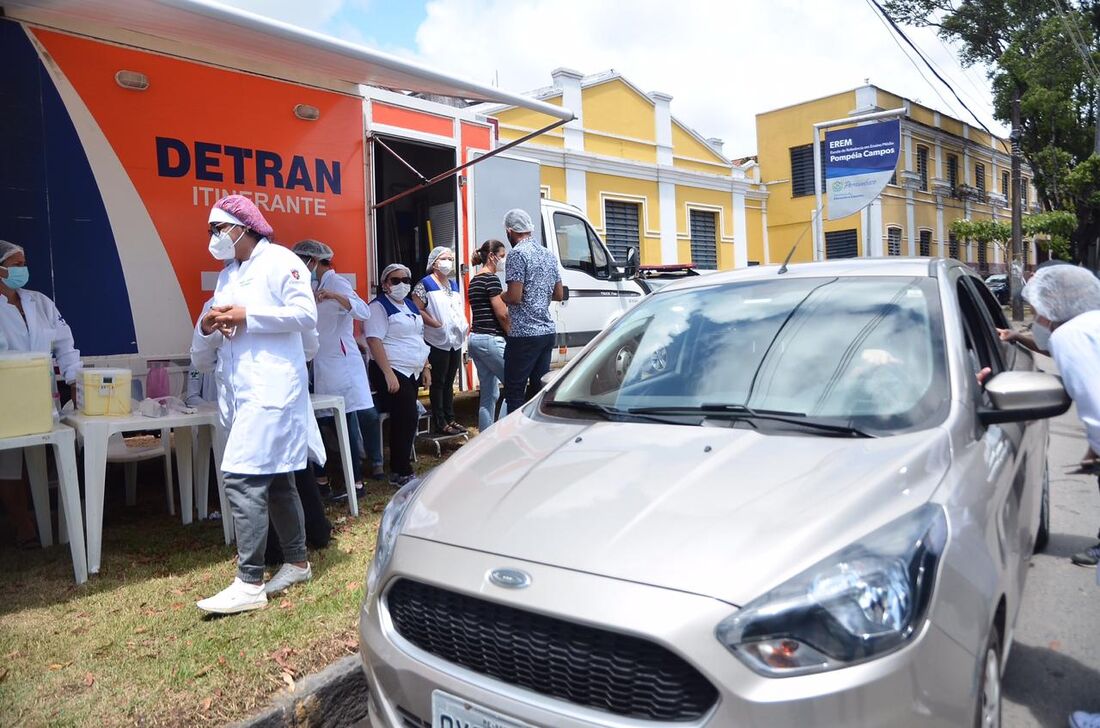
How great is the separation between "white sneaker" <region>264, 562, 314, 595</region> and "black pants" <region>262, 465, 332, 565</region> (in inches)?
12.7

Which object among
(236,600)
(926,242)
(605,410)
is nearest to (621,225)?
(236,600)

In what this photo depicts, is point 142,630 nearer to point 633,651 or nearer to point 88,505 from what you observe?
point 88,505

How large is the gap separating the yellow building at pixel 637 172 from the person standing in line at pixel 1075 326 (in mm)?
15073

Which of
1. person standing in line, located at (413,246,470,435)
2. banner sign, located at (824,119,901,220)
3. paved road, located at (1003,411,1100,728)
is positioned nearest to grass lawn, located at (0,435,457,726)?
person standing in line, located at (413,246,470,435)

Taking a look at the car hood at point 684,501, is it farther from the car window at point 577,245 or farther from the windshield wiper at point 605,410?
the car window at point 577,245

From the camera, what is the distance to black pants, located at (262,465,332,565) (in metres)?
4.43

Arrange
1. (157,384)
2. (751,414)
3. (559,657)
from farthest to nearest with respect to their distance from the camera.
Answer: (157,384) → (751,414) → (559,657)

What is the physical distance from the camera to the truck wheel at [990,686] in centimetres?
204

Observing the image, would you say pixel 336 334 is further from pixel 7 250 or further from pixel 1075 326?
pixel 1075 326

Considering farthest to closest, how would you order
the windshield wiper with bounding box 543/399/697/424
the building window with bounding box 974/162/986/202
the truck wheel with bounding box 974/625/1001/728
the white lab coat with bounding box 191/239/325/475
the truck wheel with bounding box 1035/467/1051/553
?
the building window with bounding box 974/162/986/202 < the truck wheel with bounding box 1035/467/1051/553 < the white lab coat with bounding box 191/239/325/475 < the windshield wiper with bounding box 543/399/697/424 < the truck wheel with bounding box 974/625/1001/728

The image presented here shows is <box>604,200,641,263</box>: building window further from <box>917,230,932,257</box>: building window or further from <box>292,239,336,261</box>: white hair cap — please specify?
<box>917,230,932,257</box>: building window

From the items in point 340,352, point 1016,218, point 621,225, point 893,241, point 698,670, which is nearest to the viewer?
point 698,670

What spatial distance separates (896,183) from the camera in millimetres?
30547

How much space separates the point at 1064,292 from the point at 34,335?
545 centimetres
